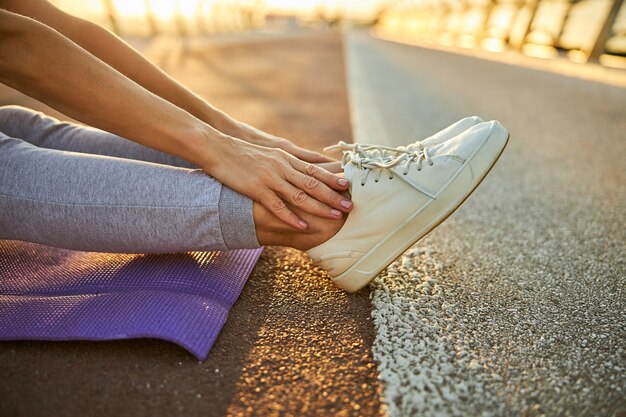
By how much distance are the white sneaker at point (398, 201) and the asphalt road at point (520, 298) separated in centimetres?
11

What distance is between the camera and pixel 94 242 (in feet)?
2.33

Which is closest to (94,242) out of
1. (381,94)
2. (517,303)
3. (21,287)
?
(21,287)

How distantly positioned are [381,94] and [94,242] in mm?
2927

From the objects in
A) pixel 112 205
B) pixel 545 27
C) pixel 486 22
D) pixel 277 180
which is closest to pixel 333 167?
pixel 277 180

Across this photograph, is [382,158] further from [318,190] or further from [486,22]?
[486,22]

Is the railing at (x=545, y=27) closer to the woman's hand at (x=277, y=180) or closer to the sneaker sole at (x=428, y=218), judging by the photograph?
the sneaker sole at (x=428, y=218)

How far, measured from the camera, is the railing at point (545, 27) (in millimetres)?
3658

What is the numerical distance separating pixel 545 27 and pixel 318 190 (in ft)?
19.5

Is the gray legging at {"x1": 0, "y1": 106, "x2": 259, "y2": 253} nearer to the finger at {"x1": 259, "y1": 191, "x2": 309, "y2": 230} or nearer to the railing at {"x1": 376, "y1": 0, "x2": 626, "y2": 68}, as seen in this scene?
the finger at {"x1": 259, "y1": 191, "x2": 309, "y2": 230}

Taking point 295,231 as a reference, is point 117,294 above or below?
below

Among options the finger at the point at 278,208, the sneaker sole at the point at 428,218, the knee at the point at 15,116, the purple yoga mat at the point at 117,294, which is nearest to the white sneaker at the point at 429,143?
the sneaker sole at the point at 428,218

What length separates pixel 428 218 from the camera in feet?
2.45

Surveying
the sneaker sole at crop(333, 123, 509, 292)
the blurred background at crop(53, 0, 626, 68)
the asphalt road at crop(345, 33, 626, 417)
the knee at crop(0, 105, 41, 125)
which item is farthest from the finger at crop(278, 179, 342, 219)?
the blurred background at crop(53, 0, 626, 68)

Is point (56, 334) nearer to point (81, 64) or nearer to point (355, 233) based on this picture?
point (81, 64)
